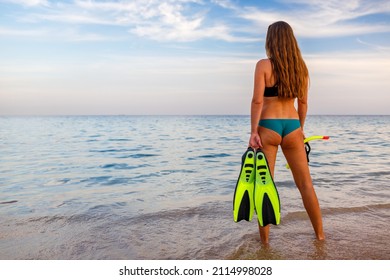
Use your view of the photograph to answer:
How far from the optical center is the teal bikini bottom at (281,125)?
4.29 metres

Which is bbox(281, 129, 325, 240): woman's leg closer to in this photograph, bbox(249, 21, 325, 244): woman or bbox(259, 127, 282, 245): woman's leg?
bbox(249, 21, 325, 244): woman

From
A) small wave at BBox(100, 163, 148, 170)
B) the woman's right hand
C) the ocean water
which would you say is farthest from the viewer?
small wave at BBox(100, 163, 148, 170)

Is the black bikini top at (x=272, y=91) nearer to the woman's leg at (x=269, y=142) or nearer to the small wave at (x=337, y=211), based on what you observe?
the woman's leg at (x=269, y=142)

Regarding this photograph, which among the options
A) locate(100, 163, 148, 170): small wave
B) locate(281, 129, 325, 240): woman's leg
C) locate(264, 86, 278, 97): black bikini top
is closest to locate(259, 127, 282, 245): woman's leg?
locate(281, 129, 325, 240): woman's leg

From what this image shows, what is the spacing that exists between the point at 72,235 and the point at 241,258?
95.7 inches

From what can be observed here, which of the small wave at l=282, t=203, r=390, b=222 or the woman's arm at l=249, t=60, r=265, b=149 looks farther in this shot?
the small wave at l=282, t=203, r=390, b=222

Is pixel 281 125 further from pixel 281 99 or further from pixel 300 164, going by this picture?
pixel 300 164

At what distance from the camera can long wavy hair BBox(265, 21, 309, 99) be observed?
4207 mm

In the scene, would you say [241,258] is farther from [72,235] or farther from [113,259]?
[72,235]

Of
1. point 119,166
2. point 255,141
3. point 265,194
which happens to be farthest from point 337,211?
point 119,166

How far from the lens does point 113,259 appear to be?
175 inches

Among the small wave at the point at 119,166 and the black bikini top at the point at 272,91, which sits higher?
the black bikini top at the point at 272,91

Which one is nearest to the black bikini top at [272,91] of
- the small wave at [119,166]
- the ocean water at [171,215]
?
→ the ocean water at [171,215]

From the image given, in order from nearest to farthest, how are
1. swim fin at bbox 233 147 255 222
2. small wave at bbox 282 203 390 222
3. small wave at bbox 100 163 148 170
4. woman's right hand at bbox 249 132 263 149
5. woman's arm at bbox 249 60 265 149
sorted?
1. woman's arm at bbox 249 60 265 149
2. woman's right hand at bbox 249 132 263 149
3. swim fin at bbox 233 147 255 222
4. small wave at bbox 282 203 390 222
5. small wave at bbox 100 163 148 170
